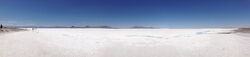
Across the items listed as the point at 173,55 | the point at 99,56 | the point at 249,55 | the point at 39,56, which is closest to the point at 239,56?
the point at 249,55

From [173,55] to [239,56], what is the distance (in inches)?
84.0

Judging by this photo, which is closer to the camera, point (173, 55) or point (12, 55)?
point (12, 55)

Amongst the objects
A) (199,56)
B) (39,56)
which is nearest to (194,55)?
(199,56)

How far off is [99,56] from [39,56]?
1.89 m

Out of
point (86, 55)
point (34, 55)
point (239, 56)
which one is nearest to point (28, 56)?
point (34, 55)

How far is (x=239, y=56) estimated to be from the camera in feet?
27.1

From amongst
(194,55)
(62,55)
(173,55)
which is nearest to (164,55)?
(173,55)

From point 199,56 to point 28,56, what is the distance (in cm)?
552

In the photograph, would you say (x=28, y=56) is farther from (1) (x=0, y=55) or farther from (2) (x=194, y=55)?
(2) (x=194, y=55)

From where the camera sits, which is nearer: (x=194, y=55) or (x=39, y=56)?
(x=39, y=56)

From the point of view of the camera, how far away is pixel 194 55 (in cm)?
859

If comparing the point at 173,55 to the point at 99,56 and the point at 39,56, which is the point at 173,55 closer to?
the point at 99,56

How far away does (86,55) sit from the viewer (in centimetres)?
849

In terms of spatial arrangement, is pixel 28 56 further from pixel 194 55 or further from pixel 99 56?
pixel 194 55
